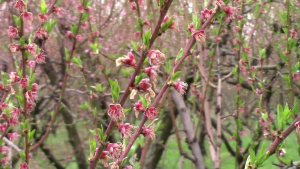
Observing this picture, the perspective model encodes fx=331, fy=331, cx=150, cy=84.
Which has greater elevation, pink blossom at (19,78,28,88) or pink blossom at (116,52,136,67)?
pink blossom at (116,52,136,67)

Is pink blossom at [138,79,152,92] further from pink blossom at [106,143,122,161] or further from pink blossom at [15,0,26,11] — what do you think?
pink blossom at [15,0,26,11]

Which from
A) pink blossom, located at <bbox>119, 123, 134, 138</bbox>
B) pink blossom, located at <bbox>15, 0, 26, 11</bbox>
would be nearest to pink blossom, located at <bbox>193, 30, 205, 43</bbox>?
pink blossom, located at <bbox>119, 123, 134, 138</bbox>

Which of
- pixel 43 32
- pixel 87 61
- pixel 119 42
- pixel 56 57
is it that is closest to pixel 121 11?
pixel 119 42

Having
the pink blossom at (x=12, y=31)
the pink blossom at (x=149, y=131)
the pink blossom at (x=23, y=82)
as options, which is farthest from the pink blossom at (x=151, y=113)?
the pink blossom at (x=12, y=31)

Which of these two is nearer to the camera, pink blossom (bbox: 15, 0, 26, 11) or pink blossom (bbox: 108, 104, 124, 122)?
pink blossom (bbox: 108, 104, 124, 122)

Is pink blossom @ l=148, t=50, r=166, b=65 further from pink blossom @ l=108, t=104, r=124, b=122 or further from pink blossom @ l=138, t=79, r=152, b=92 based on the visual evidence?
pink blossom @ l=108, t=104, r=124, b=122

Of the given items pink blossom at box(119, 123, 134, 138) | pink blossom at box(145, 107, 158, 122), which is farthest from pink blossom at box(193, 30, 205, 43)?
pink blossom at box(119, 123, 134, 138)

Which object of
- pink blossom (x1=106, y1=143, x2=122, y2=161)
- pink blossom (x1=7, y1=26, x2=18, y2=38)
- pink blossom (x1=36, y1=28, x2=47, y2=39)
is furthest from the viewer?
pink blossom (x1=36, y1=28, x2=47, y2=39)

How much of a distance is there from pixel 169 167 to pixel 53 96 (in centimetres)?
390

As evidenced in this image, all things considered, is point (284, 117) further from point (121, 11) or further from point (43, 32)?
point (121, 11)

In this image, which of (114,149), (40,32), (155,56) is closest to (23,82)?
(40,32)

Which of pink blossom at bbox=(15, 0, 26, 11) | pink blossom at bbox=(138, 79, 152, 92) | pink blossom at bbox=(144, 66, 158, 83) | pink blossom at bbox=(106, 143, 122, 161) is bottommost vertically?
pink blossom at bbox=(106, 143, 122, 161)

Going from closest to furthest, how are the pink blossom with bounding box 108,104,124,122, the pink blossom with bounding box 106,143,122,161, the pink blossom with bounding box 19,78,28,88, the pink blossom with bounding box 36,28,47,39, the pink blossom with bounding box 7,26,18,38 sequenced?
1. the pink blossom with bounding box 108,104,124,122
2. the pink blossom with bounding box 106,143,122,161
3. the pink blossom with bounding box 19,78,28,88
4. the pink blossom with bounding box 7,26,18,38
5. the pink blossom with bounding box 36,28,47,39

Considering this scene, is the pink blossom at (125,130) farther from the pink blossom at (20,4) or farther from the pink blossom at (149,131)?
the pink blossom at (20,4)
